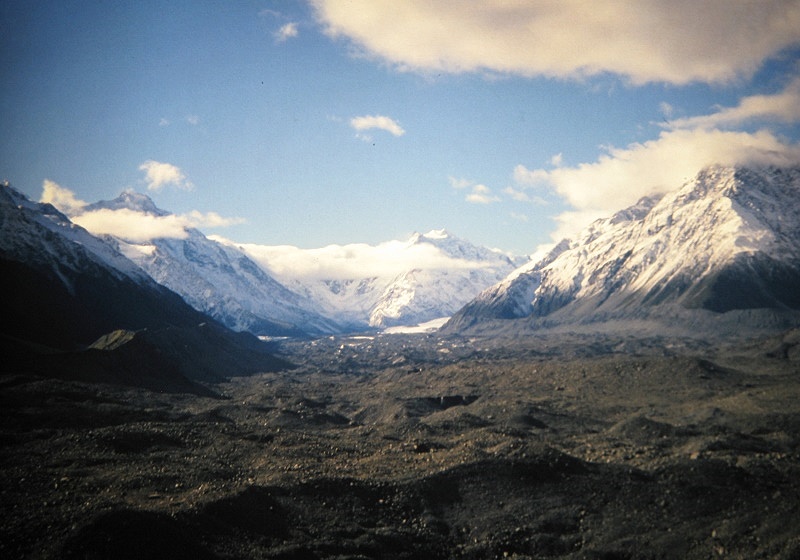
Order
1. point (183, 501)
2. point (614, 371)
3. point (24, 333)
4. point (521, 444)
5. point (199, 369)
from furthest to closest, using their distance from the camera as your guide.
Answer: point (199, 369), point (614, 371), point (24, 333), point (521, 444), point (183, 501)

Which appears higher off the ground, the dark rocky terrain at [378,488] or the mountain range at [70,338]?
the mountain range at [70,338]

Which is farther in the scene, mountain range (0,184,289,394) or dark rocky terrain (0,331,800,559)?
mountain range (0,184,289,394)

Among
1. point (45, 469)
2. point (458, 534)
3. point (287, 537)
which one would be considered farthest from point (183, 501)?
point (458, 534)

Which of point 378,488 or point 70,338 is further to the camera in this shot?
point 70,338

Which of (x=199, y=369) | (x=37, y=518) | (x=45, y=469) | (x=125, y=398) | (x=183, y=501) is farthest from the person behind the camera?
(x=199, y=369)

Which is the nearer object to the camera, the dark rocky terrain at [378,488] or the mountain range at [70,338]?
the dark rocky terrain at [378,488]

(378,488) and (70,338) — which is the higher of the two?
(70,338)

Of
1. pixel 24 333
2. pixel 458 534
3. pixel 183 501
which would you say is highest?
pixel 24 333

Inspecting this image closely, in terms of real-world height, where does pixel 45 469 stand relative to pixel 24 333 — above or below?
below

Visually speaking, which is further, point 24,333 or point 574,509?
point 24,333

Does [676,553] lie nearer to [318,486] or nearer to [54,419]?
[318,486]

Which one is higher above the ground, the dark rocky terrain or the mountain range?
the mountain range
